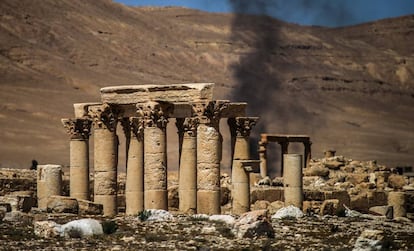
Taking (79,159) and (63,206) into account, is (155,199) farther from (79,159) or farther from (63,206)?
(79,159)

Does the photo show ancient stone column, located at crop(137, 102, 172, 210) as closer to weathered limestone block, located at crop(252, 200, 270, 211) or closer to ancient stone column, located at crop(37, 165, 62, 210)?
ancient stone column, located at crop(37, 165, 62, 210)

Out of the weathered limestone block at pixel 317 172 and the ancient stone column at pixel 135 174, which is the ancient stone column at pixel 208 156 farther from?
the weathered limestone block at pixel 317 172

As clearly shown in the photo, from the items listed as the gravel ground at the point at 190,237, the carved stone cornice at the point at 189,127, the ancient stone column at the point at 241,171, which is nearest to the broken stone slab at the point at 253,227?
the gravel ground at the point at 190,237

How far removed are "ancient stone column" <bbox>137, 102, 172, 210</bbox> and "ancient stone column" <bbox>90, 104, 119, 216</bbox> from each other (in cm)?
222

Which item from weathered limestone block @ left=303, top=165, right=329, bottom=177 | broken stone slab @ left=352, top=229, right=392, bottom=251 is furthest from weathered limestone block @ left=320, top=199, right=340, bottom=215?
weathered limestone block @ left=303, top=165, right=329, bottom=177

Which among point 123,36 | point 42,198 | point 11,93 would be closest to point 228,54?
point 123,36

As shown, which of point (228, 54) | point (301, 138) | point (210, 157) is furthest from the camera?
point (228, 54)

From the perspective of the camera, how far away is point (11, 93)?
9650 cm

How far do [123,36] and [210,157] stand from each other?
9541 centimetres

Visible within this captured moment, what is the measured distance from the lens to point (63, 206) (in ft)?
103

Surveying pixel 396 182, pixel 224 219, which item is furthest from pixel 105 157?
pixel 396 182

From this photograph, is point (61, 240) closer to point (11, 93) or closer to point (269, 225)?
point (269, 225)

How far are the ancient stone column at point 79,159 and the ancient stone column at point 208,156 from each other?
4.51m

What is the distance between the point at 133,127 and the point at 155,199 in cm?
347
